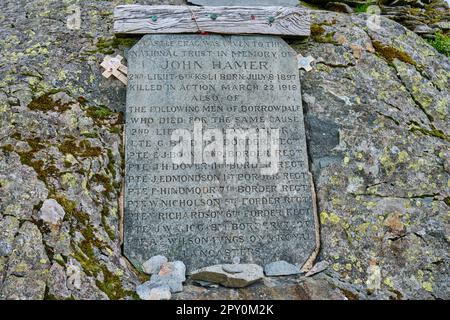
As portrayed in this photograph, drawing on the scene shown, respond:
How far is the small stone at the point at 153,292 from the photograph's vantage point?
4.50 m

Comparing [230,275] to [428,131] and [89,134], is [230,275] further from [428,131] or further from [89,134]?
[428,131]

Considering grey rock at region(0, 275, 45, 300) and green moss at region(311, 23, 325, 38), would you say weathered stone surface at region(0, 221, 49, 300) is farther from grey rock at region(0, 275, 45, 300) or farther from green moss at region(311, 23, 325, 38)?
green moss at region(311, 23, 325, 38)

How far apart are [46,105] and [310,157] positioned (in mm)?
2924

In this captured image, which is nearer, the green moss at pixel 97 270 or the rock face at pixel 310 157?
the green moss at pixel 97 270

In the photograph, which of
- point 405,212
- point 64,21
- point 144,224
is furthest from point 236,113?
point 64,21

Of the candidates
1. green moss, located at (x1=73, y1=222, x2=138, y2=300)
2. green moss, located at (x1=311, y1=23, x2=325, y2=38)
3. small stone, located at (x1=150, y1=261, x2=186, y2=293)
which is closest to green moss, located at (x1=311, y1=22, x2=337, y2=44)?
green moss, located at (x1=311, y1=23, x2=325, y2=38)

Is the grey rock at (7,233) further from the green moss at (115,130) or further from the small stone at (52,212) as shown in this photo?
the green moss at (115,130)

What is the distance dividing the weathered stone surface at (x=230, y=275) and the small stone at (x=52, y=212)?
1336 mm

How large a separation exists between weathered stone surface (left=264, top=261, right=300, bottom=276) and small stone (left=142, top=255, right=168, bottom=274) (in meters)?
1.02

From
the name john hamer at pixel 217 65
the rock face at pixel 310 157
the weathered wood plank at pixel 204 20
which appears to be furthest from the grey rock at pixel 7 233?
the weathered wood plank at pixel 204 20

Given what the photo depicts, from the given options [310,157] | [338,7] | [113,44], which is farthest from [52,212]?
[338,7]

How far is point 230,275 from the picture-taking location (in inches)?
183

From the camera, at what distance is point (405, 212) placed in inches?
216

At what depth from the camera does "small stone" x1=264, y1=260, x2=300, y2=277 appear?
5027mm
